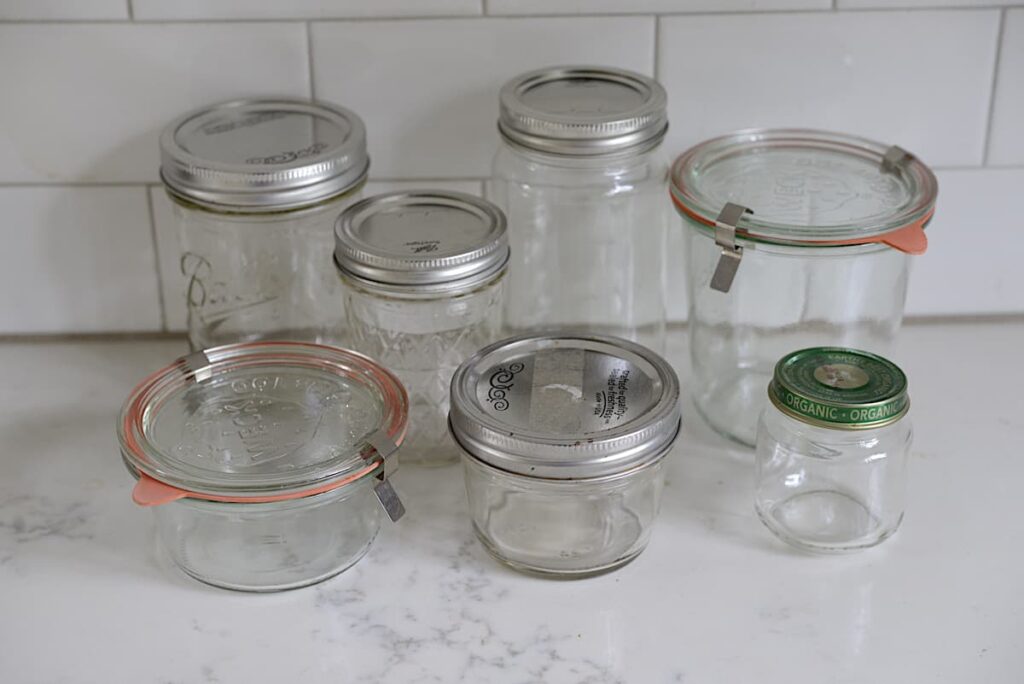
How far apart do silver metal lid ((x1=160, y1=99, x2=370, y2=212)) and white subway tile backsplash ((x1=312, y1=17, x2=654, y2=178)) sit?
0.04 m

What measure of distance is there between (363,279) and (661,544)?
0.32 meters

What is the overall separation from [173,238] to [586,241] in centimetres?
41

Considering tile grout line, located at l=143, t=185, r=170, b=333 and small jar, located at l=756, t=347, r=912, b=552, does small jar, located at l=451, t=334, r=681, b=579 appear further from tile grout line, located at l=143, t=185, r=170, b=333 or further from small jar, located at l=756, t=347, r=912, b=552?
tile grout line, located at l=143, t=185, r=170, b=333

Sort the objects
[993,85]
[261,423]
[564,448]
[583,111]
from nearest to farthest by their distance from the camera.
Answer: [564,448] < [261,423] < [583,111] < [993,85]

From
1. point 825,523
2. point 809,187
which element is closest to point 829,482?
point 825,523

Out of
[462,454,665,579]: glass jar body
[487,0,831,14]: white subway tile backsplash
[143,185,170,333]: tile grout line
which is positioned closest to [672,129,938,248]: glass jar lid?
[487,0,831,14]: white subway tile backsplash

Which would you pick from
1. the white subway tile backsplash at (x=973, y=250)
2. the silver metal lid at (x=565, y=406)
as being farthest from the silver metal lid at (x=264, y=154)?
the white subway tile backsplash at (x=973, y=250)

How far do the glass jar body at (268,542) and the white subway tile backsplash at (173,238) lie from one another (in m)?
0.31

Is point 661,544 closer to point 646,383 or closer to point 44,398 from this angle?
point 646,383

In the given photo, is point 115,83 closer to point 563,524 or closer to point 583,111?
point 583,111

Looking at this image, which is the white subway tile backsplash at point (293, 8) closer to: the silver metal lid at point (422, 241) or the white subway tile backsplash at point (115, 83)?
the white subway tile backsplash at point (115, 83)

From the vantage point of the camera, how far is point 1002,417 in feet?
3.75

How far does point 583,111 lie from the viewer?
43.0 inches

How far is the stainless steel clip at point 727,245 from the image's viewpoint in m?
1.00
